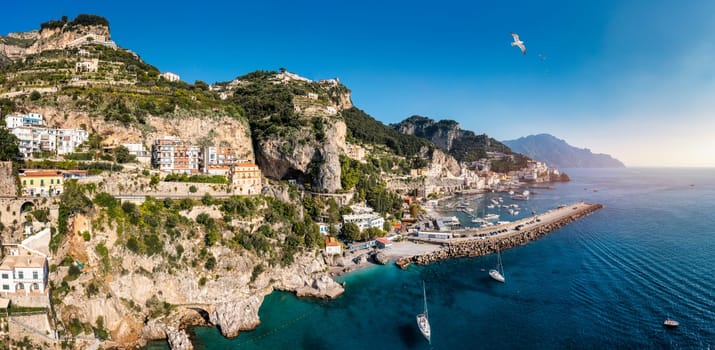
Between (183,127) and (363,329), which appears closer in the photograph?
(363,329)

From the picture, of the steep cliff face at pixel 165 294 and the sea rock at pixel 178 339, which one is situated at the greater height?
the steep cliff face at pixel 165 294

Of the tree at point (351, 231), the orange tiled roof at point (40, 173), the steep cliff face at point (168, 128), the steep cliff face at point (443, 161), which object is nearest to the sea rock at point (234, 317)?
the orange tiled roof at point (40, 173)

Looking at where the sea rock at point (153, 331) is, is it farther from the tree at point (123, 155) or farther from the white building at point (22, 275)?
the tree at point (123, 155)

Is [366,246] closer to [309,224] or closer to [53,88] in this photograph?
[309,224]

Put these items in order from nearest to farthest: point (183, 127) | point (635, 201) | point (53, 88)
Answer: point (53, 88) → point (183, 127) → point (635, 201)

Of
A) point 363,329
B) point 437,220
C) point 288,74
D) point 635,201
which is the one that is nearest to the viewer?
point 363,329

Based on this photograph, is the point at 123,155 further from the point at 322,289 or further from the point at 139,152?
the point at 322,289

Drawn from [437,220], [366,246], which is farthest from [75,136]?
[437,220]

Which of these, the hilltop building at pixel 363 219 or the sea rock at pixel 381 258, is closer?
the sea rock at pixel 381 258
